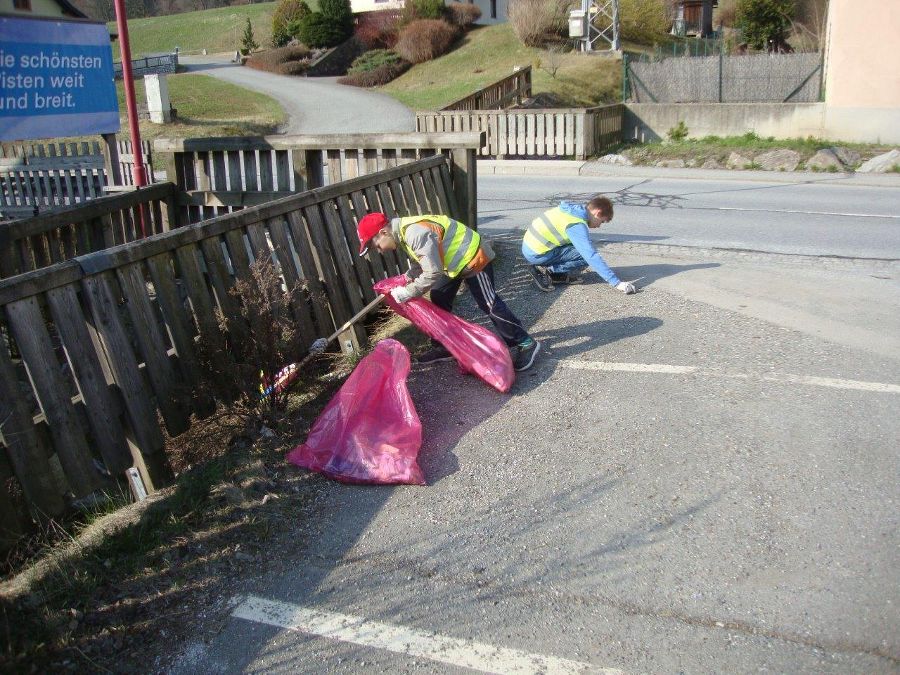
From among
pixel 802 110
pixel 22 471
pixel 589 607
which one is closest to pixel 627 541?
pixel 589 607

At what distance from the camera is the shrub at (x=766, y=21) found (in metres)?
28.9

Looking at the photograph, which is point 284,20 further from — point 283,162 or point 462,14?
point 283,162

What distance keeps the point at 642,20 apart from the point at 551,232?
119 ft

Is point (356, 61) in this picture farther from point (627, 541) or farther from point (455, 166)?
point (627, 541)

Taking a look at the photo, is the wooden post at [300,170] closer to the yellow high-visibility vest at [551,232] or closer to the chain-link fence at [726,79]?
the yellow high-visibility vest at [551,232]

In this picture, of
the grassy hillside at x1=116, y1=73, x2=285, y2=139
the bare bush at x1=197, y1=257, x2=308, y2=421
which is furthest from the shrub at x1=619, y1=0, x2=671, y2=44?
the bare bush at x1=197, y1=257, x2=308, y2=421

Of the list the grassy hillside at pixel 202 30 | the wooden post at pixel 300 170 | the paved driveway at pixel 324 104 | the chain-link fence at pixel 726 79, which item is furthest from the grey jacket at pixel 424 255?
the grassy hillside at pixel 202 30

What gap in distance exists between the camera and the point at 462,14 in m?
46.3

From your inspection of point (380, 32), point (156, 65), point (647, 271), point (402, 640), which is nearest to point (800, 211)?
point (647, 271)

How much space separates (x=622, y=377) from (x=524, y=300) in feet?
6.70

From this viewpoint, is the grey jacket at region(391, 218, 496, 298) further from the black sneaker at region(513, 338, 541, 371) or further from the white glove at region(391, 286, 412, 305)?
the black sneaker at region(513, 338, 541, 371)

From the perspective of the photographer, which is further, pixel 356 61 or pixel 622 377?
pixel 356 61

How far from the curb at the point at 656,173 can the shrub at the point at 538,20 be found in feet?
72.8

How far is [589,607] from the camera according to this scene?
336cm
